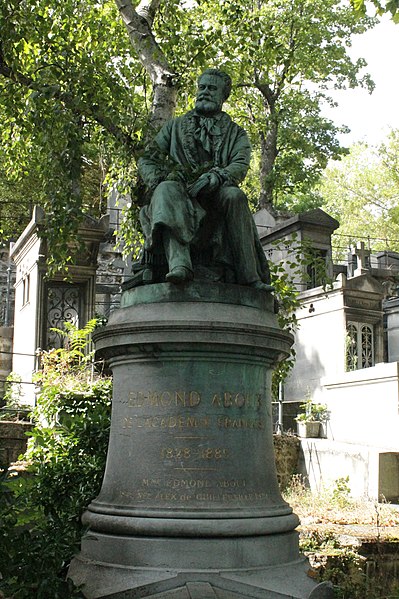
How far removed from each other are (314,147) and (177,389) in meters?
25.9

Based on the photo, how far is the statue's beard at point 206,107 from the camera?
6.45 metres

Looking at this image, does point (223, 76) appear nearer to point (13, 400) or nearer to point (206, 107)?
point (206, 107)

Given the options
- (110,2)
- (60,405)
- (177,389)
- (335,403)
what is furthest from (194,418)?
(110,2)

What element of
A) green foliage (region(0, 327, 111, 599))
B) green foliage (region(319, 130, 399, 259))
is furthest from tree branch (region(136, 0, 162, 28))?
green foliage (region(319, 130, 399, 259))

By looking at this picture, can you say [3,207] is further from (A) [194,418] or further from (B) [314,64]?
(A) [194,418]

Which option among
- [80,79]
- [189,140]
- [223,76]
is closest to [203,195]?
[189,140]

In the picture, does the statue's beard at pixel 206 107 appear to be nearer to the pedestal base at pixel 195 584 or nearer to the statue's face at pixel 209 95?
the statue's face at pixel 209 95

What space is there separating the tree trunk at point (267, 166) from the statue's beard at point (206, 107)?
21890mm

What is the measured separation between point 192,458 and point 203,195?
1.97 meters

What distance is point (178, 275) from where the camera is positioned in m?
5.49

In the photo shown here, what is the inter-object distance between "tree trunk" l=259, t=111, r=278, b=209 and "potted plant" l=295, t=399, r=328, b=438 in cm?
1430

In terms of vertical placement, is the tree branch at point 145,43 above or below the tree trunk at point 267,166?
below

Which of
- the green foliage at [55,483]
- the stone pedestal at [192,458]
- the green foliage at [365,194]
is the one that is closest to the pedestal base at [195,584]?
the stone pedestal at [192,458]

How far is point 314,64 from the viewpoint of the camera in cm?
2727
